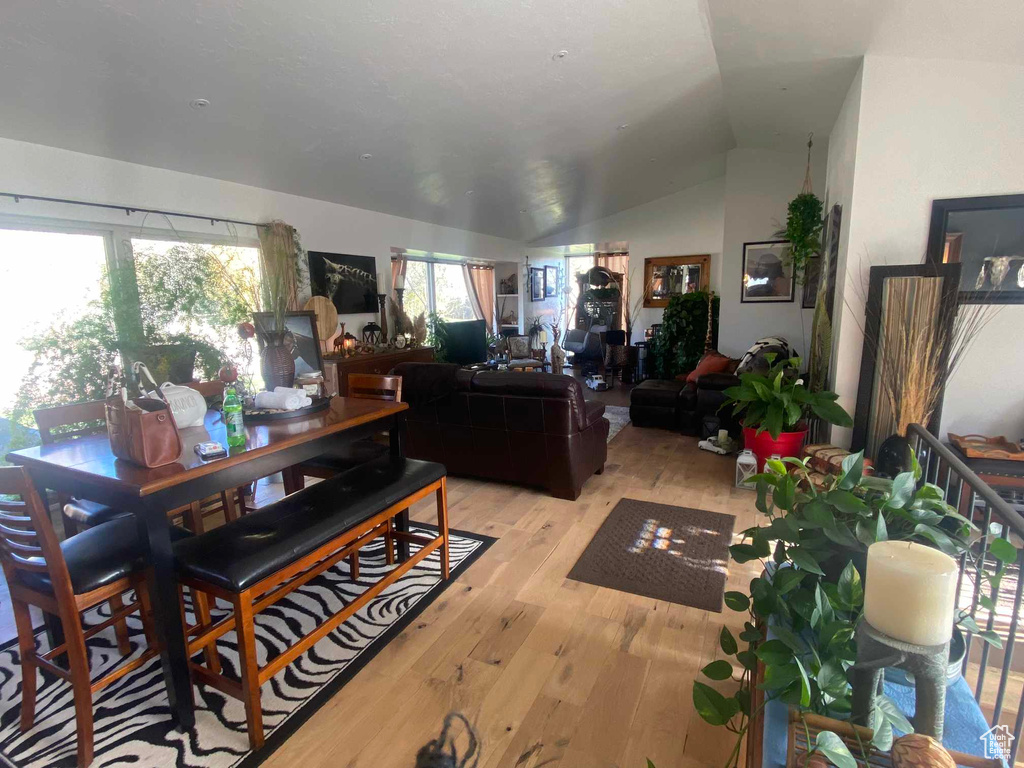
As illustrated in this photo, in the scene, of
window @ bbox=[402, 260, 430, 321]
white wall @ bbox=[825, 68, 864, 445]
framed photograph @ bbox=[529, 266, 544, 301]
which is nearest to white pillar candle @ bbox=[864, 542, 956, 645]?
white wall @ bbox=[825, 68, 864, 445]

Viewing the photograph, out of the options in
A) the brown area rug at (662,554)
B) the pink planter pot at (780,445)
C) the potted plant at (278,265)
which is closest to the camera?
the brown area rug at (662,554)

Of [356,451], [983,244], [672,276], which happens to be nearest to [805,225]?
[983,244]

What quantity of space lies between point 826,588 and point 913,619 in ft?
0.74

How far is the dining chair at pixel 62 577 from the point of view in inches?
55.1

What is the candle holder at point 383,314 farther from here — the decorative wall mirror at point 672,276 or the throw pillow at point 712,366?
the decorative wall mirror at point 672,276

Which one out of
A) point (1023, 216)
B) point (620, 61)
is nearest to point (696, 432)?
point (1023, 216)

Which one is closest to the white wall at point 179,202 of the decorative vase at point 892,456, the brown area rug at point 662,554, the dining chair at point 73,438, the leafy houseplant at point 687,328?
the dining chair at point 73,438

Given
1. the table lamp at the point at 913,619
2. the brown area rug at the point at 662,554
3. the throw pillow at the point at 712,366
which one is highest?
the table lamp at the point at 913,619

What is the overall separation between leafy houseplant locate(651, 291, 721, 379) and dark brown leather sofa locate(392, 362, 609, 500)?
355 centimetres

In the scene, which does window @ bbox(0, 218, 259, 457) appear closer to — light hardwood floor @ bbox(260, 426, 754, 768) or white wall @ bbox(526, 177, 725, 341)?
light hardwood floor @ bbox(260, 426, 754, 768)

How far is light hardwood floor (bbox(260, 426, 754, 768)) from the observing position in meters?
1.52

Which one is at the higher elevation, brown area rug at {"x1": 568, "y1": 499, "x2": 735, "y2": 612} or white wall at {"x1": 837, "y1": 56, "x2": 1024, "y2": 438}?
white wall at {"x1": 837, "y1": 56, "x2": 1024, "y2": 438}

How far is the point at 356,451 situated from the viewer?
282 cm

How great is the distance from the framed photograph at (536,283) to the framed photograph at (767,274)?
171 inches
